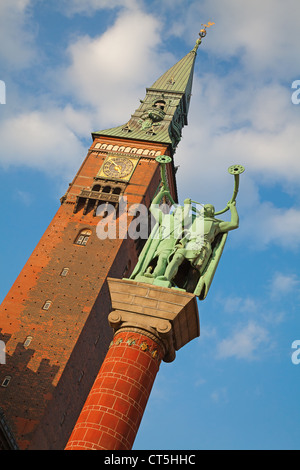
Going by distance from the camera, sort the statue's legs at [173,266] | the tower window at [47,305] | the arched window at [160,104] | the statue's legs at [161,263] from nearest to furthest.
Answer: the statue's legs at [173,266]
the statue's legs at [161,263]
the tower window at [47,305]
the arched window at [160,104]

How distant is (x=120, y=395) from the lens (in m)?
10.8

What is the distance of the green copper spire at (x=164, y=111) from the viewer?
47.5m

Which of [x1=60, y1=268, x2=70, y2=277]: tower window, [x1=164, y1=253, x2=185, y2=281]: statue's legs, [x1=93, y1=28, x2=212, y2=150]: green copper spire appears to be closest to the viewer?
[x1=164, y1=253, x2=185, y2=281]: statue's legs

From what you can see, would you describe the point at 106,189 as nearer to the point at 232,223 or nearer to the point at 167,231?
the point at 167,231

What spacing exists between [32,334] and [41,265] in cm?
583

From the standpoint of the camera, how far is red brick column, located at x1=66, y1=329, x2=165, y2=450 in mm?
10281

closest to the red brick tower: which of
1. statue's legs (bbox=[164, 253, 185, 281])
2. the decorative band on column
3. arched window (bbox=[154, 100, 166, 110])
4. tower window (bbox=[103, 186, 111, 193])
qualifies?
tower window (bbox=[103, 186, 111, 193])

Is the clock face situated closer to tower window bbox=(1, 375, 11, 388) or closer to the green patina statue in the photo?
tower window bbox=(1, 375, 11, 388)

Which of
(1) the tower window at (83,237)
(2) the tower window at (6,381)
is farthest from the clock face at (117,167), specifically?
(2) the tower window at (6,381)

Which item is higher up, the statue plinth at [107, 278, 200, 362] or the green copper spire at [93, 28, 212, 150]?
the green copper spire at [93, 28, 212, 150]

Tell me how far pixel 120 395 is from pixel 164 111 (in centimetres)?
4258

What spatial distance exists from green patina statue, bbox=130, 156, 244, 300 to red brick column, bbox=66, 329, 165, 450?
5.67 ft

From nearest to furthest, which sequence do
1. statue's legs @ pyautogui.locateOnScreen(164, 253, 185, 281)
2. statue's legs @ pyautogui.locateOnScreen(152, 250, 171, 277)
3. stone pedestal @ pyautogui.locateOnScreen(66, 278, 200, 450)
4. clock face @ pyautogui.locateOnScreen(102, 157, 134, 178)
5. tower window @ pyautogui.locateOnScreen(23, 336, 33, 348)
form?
stone pedestal @ pyautogui.locateOnScreen(66, 278, 200, 450) < statue's legs @ pyautogui.locateOnScreen(164, 253, 185, 281) < statue's legs @ pyautogui.locateOnScreen(152, 250, 171, 277) < tower window @ pyautogui.locateOnScreen(23, 336, 33, 348) < clock face @ pyautogui.locateOnScreen(102, 157, 134, 178)

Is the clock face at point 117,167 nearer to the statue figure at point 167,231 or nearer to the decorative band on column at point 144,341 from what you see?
the statue figure at point 167,231
